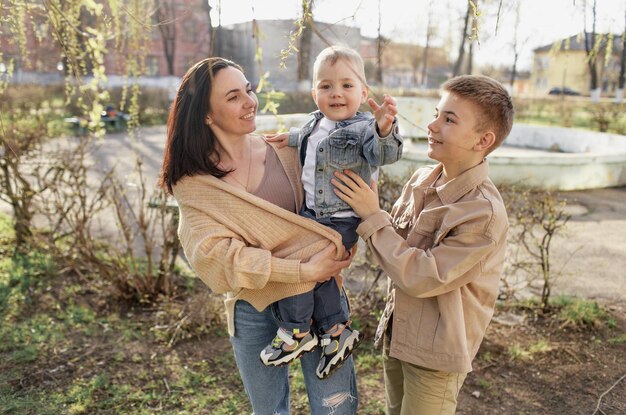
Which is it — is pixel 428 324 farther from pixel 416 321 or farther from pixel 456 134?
pixel 456 134

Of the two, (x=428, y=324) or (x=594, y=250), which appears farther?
(x=594, y=250)

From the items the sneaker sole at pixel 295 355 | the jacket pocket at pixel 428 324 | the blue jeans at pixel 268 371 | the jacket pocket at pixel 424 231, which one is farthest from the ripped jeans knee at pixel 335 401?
the jacket pocket at pixel 424 231

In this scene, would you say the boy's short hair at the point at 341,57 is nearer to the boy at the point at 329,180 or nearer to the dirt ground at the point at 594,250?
the boy at the point at 329,180

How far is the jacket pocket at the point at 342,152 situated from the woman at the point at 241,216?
0.20 meters

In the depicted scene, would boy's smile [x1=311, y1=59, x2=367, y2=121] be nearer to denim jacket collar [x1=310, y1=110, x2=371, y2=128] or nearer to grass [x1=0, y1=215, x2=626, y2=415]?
denim jacket collar [x1=310, y1=110, x2=371, y2=128]

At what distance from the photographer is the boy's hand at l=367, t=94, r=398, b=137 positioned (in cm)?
159

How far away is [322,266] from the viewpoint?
69.4 inches

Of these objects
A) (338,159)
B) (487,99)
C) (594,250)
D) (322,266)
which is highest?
(487,99)

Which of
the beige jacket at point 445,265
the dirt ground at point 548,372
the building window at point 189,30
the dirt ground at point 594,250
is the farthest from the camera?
the building window at point 189,30

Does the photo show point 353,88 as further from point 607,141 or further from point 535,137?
point 535,137

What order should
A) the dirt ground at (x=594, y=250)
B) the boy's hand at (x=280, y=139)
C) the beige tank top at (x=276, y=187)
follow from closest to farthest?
the beige tank top at (x=276, y=187)
the boy's hand at (x=280, y=139)
the dirt ground at (x=594, y=250)

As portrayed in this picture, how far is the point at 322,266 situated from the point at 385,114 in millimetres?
550

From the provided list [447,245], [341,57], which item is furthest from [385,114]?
[447,245]

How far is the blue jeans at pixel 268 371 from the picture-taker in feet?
6.40
